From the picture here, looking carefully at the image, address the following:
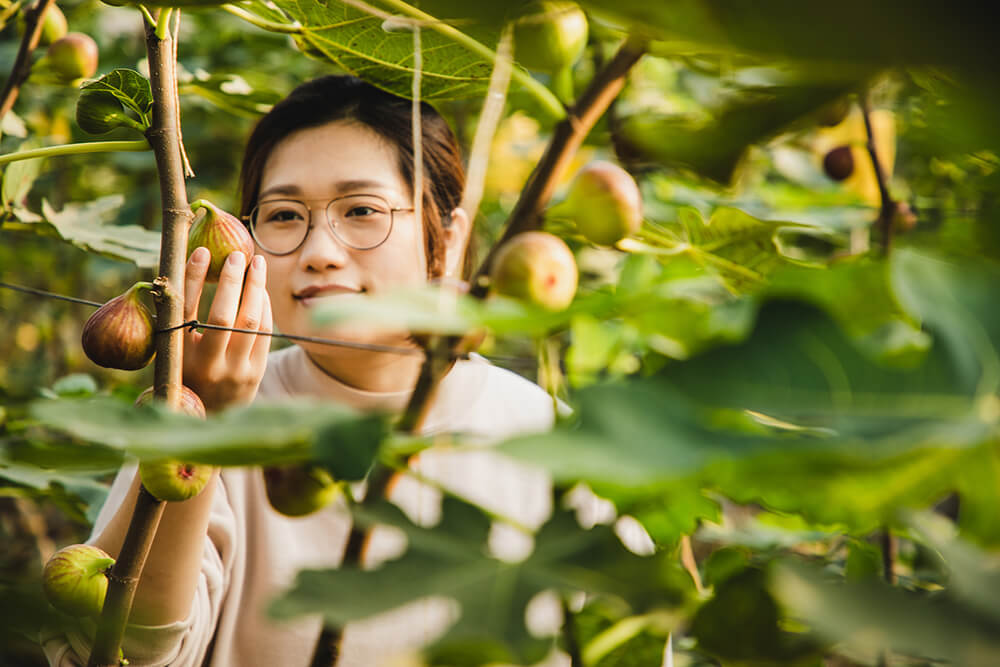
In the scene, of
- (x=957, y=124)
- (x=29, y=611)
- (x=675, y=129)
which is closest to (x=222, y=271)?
(x=29, y=611)

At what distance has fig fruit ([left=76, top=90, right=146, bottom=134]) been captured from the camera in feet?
2.00

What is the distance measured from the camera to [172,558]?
69 cm

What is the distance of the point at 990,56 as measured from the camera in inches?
10.0

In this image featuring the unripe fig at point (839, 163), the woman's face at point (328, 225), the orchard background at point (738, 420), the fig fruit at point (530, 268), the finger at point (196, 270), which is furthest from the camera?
the unripe fig at point (839, 163)

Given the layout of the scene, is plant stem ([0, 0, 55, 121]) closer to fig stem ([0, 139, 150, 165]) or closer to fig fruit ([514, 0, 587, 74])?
fig stem ([0, 139, 150, 165])

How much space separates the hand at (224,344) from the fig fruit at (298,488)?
17cm

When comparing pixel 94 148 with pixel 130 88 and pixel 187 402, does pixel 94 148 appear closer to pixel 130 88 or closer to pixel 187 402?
pixel 130 88

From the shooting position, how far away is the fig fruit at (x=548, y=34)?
437 mm

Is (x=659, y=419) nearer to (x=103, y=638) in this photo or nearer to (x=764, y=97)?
(x=764, y=97)

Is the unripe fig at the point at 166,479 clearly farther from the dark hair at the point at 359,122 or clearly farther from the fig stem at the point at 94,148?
the dark hair at the point at 359,122

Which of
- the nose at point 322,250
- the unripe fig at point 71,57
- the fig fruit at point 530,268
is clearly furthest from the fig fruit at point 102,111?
the unripe fig at point 71,57

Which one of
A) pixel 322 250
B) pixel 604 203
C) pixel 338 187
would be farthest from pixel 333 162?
pixel 604 203

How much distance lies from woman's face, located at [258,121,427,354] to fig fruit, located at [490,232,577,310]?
41cm

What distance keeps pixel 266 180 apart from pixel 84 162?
128 centimetres
